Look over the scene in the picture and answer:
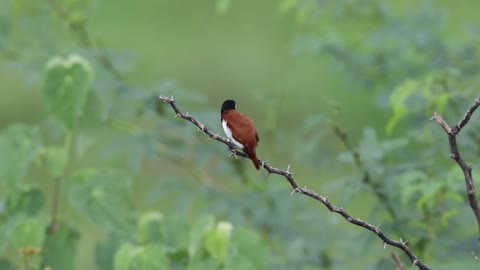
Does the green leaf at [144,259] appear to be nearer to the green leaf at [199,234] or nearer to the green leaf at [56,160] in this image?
the green leaf at [199,234]

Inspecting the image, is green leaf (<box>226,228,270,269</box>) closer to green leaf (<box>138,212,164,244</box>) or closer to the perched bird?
green leaf (<box>138,212,164,244</box>)

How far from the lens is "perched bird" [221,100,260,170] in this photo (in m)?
1.80

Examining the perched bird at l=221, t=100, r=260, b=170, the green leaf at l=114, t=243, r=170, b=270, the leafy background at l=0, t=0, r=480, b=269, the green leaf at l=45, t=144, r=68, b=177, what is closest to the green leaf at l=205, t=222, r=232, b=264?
the leafy background at l=0, t=0, r=480, b=269

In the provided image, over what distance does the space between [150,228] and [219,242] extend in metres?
0.33

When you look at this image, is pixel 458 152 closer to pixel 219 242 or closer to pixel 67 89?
pixel 219 242

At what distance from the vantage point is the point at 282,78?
7.20m

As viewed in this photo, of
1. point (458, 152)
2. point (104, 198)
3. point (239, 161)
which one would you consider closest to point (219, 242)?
point (104, 198)

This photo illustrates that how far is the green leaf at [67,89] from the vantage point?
2.68 m

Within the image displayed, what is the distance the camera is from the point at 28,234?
2.59m

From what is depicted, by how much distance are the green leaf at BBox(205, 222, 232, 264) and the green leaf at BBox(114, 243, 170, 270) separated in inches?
4.7

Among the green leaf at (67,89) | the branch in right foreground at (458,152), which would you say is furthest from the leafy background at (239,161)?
the branch in right foreground at (458,152)

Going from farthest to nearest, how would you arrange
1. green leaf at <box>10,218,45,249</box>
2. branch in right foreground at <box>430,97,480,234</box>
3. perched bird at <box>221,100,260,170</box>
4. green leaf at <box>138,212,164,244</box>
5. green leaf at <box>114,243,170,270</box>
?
green leaf at <box>138,212,164,244</box>, green leaf at <box>10,218,45,249</box>, green leaf at <box>114,243,170,270</box>, perched bird at <box>221,100,260,170</box>, branch in right foreground at <box>430,97,480,234</box>

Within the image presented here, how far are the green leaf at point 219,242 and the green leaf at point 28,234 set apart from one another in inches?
17.5

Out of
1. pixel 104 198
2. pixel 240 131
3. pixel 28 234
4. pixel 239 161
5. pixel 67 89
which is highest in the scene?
pixel 239 161
